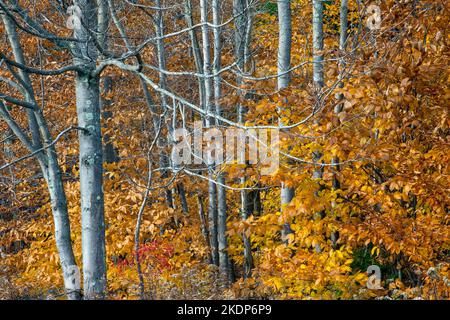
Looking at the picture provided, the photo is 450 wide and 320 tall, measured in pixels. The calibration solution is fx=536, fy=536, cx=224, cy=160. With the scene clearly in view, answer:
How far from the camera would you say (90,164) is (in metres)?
5.79

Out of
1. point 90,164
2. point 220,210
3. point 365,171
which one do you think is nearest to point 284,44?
point 365,171

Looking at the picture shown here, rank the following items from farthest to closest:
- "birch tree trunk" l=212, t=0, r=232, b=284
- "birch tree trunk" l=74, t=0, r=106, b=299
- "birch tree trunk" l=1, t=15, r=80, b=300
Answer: "birch tree trunk" l=212, t=0, r=232, b=284, "birch tree trunk" l=1, t=15, r=80, b=300, "birch tree trunk" l=74, t=0, r=106, b=299

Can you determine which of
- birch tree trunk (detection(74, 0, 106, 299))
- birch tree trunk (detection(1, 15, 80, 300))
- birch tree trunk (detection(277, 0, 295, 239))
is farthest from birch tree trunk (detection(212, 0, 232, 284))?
birch tree trunk (detection(74, 0, 106, 299))

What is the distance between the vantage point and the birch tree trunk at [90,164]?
5.73 m

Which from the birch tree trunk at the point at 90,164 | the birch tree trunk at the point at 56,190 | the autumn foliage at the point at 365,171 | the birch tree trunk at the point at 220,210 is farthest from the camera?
the birch tree trunk at the point at 220,210

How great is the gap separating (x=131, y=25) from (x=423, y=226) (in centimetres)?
1034

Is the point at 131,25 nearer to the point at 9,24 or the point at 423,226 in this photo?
→ the point at 9,24

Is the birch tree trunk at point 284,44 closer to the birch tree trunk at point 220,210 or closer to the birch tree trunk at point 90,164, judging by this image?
the birch tree trunk at point 220,210

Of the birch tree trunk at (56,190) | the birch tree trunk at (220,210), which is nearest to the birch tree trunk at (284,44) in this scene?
the birch tree trunk at (220,210)

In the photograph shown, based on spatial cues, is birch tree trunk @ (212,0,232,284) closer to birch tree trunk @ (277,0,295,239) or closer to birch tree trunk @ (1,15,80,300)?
birch tree trunk @ (277,0,295,239)

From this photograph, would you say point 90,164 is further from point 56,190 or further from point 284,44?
point 284,44

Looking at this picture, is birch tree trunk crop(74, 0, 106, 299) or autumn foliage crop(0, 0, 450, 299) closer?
autumn foliage crop(0, 0, 450, 299)

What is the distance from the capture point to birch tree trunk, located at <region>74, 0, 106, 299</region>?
5727 mm
